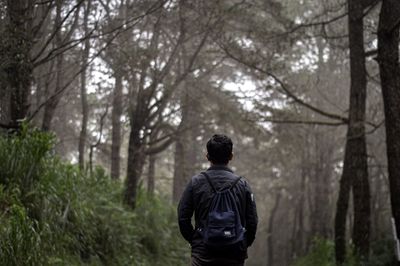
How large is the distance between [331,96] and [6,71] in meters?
17.0

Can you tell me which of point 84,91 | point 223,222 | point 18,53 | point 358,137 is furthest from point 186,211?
point 84,91

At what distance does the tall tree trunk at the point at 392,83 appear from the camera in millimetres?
9367

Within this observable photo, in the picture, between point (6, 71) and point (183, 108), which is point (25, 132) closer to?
point (6, 71)

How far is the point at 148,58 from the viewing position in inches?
535

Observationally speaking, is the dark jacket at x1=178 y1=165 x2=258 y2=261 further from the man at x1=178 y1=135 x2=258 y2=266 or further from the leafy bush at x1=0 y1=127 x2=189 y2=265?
the leafy bush at x1=0 y1=127 x2=189 y2=265

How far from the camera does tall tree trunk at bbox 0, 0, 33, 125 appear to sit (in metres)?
8.69

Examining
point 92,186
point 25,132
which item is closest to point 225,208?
point 25,132

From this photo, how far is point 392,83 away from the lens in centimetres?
941

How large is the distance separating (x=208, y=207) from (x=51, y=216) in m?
4.23

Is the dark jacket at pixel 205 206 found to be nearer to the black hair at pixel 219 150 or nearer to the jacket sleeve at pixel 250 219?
the jacket sleeve at pixel 250 219

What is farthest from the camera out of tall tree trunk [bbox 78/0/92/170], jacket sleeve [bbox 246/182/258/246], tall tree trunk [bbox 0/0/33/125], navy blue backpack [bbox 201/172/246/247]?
tall tree trunk [bbox 78/0/92/170]

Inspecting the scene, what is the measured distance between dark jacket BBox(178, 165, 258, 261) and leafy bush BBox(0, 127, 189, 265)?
109 inches

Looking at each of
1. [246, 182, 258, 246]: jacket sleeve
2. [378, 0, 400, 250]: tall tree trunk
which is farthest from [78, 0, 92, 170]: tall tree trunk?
[246, 182, 258, 246]: jacket sleeve

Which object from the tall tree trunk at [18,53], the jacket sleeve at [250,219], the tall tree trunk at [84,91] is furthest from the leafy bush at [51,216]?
the jacket sleeve at [250,219]
